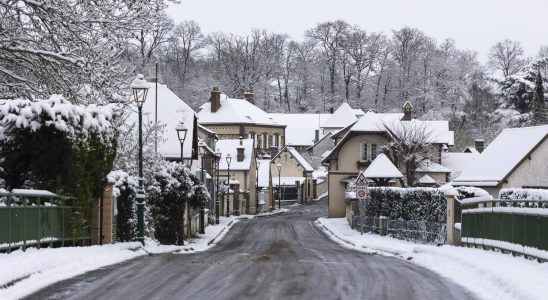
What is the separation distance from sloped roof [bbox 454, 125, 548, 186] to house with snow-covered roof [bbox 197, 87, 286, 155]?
57429 millimetres

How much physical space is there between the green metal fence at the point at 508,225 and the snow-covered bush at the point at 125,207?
32.5 ft

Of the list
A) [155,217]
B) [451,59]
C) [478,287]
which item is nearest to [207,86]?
[451,59]

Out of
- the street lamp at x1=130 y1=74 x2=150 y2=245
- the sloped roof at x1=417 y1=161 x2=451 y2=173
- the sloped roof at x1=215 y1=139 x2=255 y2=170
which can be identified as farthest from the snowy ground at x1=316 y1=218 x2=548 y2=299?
the sloped roof at x1=215 y1=139 x2=255 y2=170

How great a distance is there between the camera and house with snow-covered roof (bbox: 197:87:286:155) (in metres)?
104

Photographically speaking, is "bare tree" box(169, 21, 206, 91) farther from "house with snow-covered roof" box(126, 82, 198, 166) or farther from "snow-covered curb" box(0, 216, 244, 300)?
"snow-covered curb" box(0, 216, 244, 300)

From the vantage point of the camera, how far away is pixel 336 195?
6919 cm

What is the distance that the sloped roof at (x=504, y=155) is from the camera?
4266 centimetres

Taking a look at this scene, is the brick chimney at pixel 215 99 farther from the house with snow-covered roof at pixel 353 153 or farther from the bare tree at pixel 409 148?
the house with snow-covered roof at pixel 353 153

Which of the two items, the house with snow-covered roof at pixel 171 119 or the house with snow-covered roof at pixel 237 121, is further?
the house with snow-covered roof at pixel 237 121

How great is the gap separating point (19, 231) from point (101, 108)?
5731mm

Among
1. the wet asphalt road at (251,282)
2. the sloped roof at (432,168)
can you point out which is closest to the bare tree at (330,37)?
the sloped roof at (432,168)

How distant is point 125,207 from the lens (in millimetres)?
25578

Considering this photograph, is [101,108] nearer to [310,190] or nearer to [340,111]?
[310,190]

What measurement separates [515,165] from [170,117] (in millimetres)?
19953
